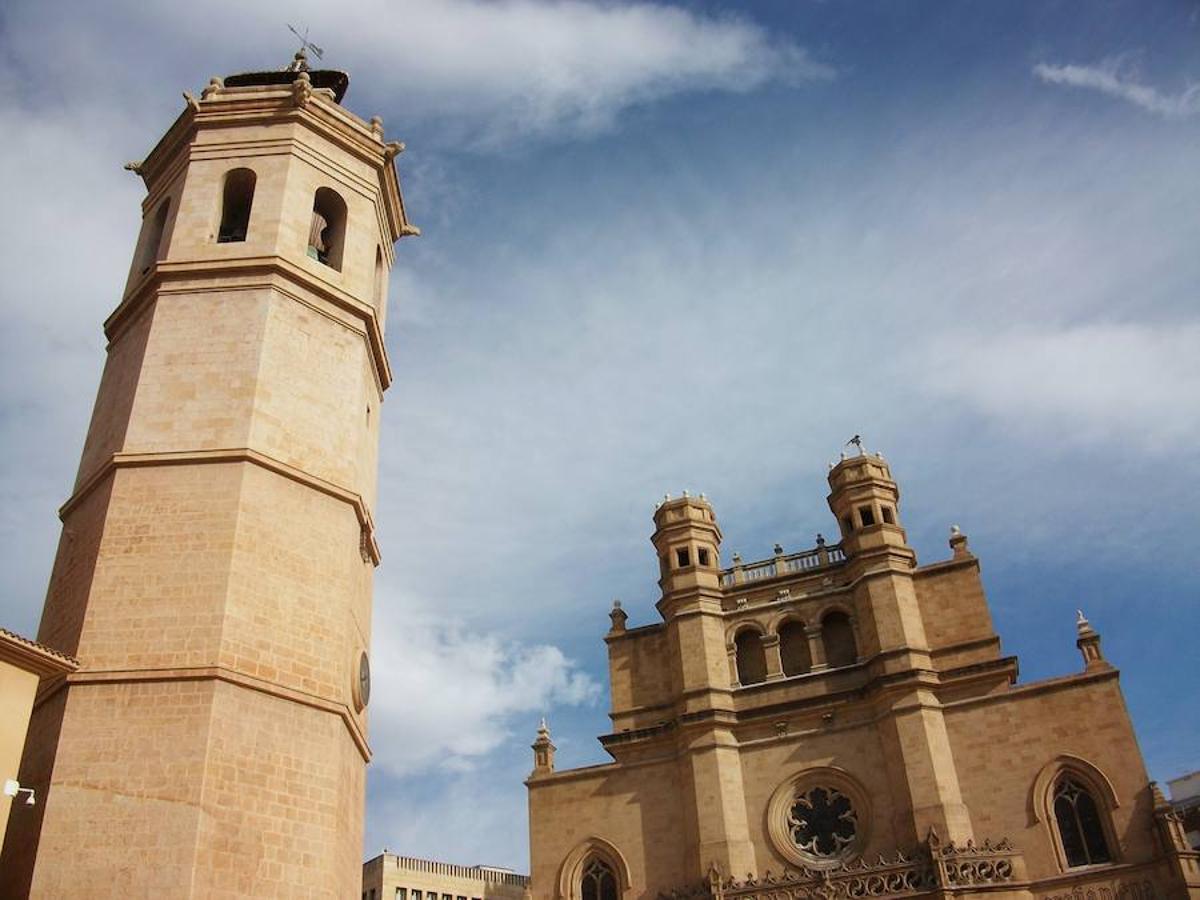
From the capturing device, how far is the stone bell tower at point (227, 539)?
11.2 meters

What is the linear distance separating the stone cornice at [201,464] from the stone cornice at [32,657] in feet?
9.09

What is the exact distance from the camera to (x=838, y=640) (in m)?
Answer: 31.4

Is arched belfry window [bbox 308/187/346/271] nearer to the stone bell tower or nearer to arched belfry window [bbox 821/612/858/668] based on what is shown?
the stone bell tower

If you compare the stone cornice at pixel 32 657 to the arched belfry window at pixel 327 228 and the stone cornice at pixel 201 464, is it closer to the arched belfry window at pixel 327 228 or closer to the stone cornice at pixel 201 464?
the stone cornice at pixel 201 464

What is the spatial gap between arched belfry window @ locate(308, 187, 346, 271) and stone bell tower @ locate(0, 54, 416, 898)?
0.05 metres

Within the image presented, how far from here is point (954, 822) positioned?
84.9 feet

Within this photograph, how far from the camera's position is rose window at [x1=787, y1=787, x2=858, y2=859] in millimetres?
27375

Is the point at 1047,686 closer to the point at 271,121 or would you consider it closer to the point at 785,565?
the point at 785,565

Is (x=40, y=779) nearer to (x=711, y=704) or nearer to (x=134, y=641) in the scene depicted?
(x=134, y=641)

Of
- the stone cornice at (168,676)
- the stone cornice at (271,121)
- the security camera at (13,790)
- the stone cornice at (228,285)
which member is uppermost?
the stone cornice at (271,121)

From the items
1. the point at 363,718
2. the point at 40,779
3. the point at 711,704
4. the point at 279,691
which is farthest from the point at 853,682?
the point at 40,779

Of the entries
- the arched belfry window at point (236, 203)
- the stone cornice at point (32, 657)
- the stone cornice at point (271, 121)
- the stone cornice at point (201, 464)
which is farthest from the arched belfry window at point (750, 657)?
the stone cornice at point (32, 657)

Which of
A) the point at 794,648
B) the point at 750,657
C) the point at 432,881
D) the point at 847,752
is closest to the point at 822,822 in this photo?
the point at 847,752

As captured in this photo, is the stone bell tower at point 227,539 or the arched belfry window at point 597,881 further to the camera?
the arched belfry window at point 597,881
